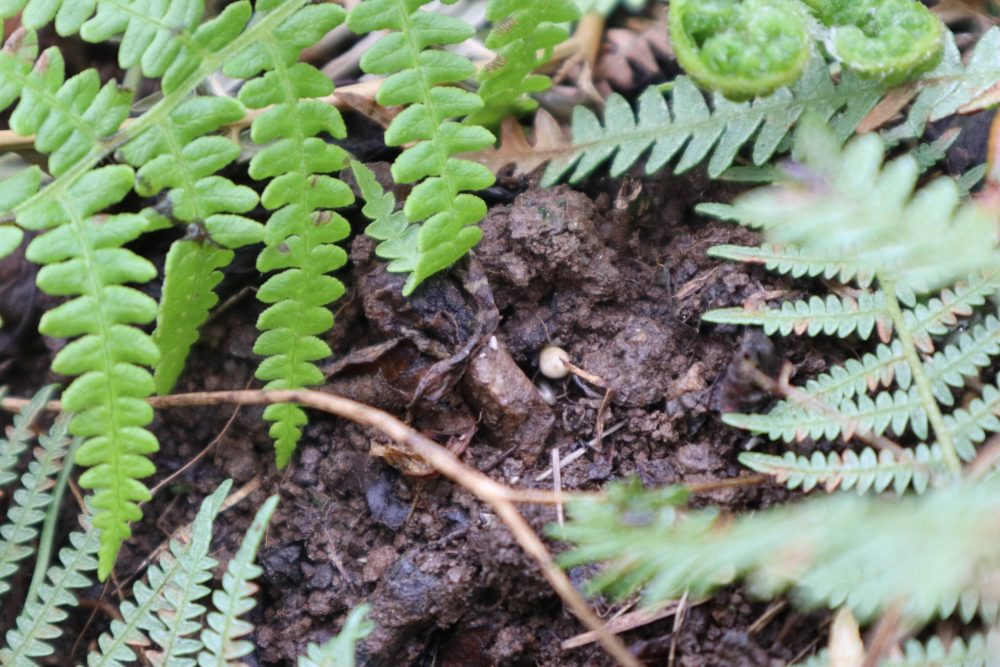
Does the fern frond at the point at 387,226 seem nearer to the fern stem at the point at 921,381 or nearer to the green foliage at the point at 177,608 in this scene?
the green foliage at the point at 177,608

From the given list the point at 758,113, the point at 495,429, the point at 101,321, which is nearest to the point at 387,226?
the point at 495,429

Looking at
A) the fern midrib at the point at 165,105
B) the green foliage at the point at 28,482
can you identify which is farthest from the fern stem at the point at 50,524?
the fern midrib at the point at 165,105

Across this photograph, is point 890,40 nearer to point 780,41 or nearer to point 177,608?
point 780,41

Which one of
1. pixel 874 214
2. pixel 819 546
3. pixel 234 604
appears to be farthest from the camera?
pixel 234 604

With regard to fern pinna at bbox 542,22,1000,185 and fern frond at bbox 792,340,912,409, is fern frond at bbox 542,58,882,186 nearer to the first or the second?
fern pinna at bbox 542,22,1000,185

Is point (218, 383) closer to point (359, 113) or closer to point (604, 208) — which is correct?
point (359, 113)

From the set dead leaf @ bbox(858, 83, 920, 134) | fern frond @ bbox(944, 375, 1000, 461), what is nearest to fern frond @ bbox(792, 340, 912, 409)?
fern frond @ bbox(944, 375, 1000, 461)
